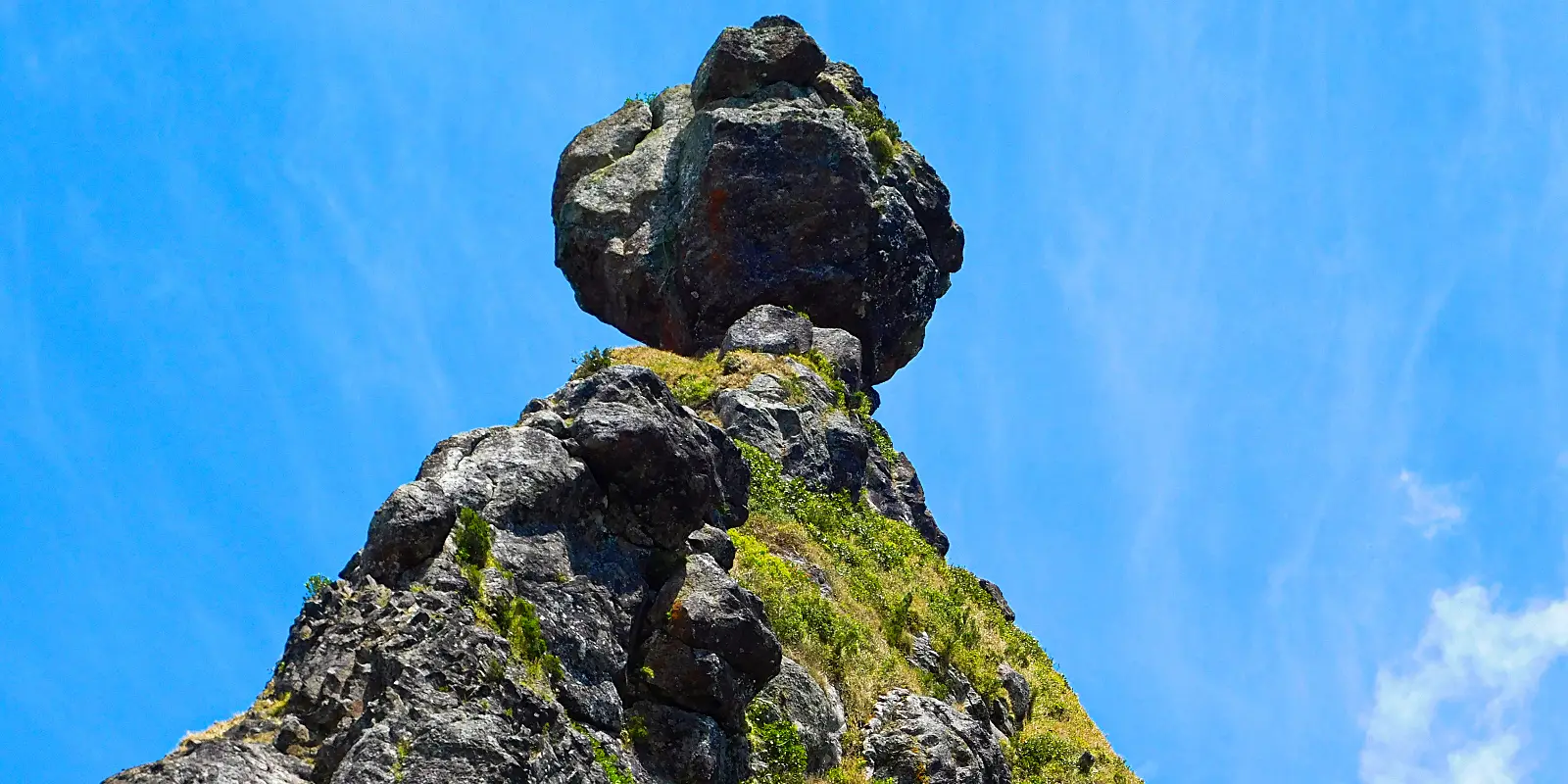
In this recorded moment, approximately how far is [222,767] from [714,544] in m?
9.58

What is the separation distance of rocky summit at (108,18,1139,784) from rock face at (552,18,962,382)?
99 mm

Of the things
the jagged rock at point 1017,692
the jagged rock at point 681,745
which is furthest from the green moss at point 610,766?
the jagged rock at point 1017,692

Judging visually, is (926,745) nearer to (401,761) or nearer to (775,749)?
(775,749)

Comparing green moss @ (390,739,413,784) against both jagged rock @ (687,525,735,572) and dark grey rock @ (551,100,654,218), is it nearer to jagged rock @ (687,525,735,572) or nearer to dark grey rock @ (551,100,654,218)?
jagged rock @ (687,525,735,572)

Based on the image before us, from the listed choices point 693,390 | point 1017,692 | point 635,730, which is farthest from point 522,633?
point 693,390

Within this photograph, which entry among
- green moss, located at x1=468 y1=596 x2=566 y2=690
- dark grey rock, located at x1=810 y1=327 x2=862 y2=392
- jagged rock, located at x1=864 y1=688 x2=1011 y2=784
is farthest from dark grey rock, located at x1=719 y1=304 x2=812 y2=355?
green moss, located at x1=468 y1=596 x2=566 y2=690

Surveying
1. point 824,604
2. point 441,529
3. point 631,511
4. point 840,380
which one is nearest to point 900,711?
point 824,604

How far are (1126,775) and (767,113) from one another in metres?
22.4

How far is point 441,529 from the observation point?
17.8 meters

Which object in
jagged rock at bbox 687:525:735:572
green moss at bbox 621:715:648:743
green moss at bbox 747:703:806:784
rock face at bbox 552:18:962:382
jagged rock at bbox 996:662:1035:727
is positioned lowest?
green moss at bbox 621:715:648:743

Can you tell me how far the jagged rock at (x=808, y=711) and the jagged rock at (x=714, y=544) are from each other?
1887mm

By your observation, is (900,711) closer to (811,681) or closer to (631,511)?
(811,681)

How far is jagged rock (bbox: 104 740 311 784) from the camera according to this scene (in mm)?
13445

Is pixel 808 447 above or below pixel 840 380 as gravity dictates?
below
